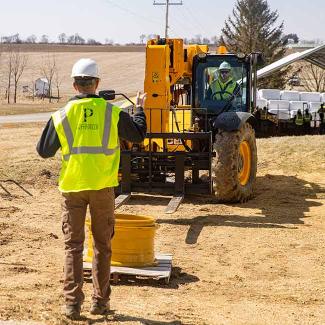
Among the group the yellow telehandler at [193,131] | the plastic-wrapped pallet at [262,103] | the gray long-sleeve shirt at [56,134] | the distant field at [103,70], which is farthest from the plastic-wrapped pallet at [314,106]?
the distant field at [103,70]

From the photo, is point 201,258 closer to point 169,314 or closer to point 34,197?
point 169,314

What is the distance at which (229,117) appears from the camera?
37.3 feet

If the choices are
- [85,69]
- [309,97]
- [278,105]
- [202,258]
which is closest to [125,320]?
[85,69]

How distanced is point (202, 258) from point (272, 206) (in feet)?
12.1

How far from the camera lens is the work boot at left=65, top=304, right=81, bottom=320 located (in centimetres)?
542

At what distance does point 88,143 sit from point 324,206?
7.04 metres

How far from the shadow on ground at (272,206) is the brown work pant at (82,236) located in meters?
3.48

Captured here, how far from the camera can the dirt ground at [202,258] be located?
589cm

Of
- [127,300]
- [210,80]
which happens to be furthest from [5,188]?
[127,300]

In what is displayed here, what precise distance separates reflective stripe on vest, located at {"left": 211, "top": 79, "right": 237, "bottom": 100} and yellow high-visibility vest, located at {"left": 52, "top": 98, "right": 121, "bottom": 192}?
732cm

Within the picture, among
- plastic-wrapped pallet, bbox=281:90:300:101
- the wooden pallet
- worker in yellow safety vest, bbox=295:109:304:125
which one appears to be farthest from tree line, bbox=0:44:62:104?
the wooden pallet

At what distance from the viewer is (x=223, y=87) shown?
12633 millimetres

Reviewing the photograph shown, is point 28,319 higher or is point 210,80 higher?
point 210,80

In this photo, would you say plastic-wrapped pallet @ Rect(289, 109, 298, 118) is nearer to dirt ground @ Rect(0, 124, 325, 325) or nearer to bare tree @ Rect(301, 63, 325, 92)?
dirt ground @ Rect(0, 124, 325, 325)
